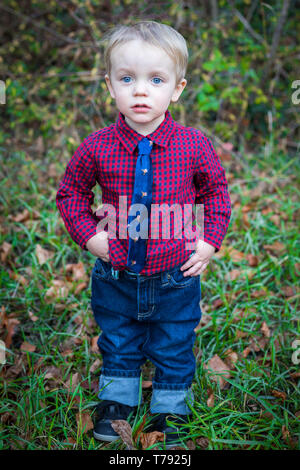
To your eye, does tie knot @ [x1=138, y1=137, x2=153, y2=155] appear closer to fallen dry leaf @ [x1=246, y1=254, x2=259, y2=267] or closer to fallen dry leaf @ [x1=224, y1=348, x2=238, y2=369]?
fallen dry leaf @ [x1=224, y1=348, x2=238, y2=369]

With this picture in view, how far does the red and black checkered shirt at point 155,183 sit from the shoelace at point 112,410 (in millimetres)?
635

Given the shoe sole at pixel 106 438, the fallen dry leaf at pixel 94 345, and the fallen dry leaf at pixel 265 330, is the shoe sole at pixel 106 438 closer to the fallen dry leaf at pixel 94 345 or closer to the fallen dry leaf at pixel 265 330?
the fallen dry leaf at pixel 94 345

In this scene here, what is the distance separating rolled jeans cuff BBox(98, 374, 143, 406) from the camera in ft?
6.06

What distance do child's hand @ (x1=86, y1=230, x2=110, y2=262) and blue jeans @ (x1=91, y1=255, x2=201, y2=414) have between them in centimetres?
9

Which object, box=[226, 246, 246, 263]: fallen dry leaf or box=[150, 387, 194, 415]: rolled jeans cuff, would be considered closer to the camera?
box=[150, 387, 194, 415]: rolled jeans cuff

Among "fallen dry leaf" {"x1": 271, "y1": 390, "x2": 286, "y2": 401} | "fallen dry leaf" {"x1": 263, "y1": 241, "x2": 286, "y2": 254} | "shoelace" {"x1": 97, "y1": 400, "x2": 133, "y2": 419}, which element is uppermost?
"fallen dry leaf" {"x1": 263, "y1": 241, "x2": 286, "y2": 254}

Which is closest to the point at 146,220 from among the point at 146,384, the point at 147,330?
the point at 147,330

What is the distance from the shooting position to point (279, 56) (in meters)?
3.92

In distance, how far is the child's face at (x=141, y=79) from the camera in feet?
Result: 4.52

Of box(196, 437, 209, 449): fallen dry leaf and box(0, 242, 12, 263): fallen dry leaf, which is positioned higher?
box(0, 242, 12, 263): fallen dry leaf

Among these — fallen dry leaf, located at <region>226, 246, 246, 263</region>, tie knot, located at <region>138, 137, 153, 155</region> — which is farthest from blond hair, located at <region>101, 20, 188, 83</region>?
fallen dry leaf, located at <region>226, 246, 246, 263</region>

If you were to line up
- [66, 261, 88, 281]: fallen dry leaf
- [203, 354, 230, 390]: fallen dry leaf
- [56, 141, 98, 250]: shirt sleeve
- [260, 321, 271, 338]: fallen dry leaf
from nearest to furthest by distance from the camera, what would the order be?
1. [56, 141, 98, 250]: shirt sleeve
2. [203, 354, 230, 390]: fallen dry leaf
3. [260, 321, 271, 338]: fallen dry leaf
4. [66, 261, 88, 281]: fallen dry leaf

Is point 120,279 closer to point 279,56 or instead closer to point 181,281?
point 181,281
